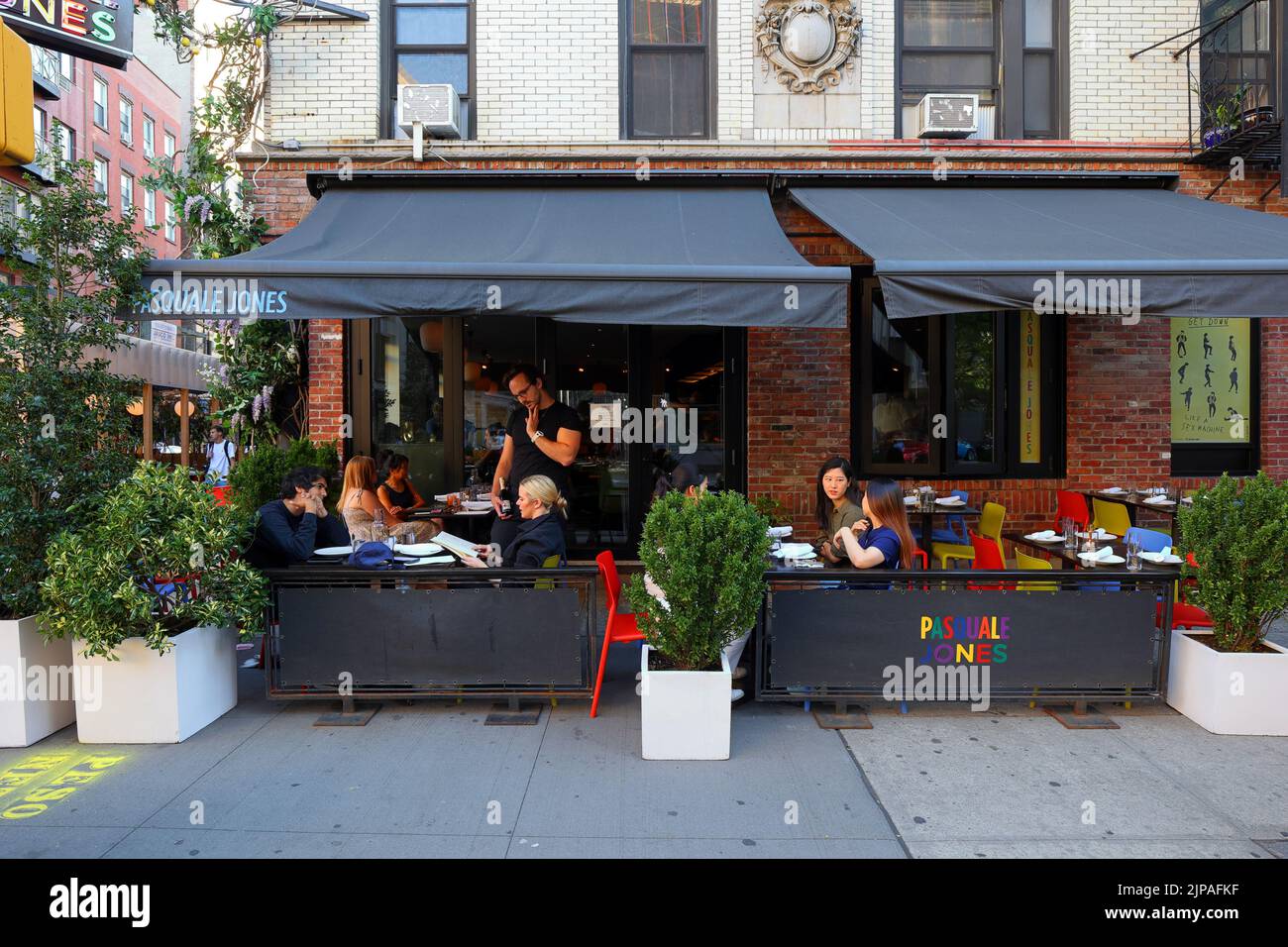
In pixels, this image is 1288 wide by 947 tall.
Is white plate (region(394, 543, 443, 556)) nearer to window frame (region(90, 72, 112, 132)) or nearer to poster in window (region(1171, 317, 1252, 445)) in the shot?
poster in window (region(1171, 317, 1252, 445))

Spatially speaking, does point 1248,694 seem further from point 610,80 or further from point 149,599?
point 610,80

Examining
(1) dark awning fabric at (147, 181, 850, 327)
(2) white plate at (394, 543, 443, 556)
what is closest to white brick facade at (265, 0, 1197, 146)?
(1) dark awning fabric at (147, 181, 850, 327)

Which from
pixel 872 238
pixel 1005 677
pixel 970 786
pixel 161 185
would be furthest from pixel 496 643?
pixel 161 185

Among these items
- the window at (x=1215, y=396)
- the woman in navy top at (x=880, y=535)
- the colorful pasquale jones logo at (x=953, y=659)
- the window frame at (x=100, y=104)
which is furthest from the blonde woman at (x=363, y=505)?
the window frame at (x=100, y=104)

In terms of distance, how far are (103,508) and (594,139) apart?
5.92 m

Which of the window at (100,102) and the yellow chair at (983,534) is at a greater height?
the window at (100,102)

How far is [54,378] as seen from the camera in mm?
4812

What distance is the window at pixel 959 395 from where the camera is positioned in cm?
889

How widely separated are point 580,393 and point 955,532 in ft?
13.5

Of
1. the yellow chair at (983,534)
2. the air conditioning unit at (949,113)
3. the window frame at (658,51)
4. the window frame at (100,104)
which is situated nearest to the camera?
the yellow chair at (983,534)

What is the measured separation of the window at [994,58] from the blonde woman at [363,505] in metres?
6.65

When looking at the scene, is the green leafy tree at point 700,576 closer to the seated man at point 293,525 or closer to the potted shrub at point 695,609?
the potted shrub at point 695,609

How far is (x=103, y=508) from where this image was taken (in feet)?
15.0

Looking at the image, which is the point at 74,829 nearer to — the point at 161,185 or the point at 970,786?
the point at 970,786
